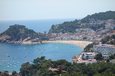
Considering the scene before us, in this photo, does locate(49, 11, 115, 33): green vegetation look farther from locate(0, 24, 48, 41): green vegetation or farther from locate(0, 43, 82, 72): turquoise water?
locate(0, 43, 82, 72): turquoise water

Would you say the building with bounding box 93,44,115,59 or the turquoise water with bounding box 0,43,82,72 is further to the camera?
the turquoise water with bounding box 0,43,82,72

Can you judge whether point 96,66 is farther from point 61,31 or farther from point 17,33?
point 61,31

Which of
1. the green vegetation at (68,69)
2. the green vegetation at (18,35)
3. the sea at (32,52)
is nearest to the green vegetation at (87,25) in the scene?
the green vegetation at (18,35)

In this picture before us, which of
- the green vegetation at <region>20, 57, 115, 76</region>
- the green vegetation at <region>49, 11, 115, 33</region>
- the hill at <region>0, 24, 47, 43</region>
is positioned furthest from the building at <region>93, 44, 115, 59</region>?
the green vegetation at <region>49, 11, 115, 33</region>

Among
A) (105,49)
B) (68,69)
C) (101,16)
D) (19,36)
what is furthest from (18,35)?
(68,69)

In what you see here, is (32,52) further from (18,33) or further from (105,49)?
(105,49)

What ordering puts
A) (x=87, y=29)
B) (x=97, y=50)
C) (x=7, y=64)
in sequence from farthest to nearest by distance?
(x=87, y=29)
(x=97, y=50)
(x=7, y=64)

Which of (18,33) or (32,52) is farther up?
(18,33)

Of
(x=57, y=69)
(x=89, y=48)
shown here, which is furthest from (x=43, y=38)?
(x=57, y=69)

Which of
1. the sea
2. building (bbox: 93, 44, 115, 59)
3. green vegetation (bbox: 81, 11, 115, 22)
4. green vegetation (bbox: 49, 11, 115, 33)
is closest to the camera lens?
building (bbox: 93, 44, 115, 59)
